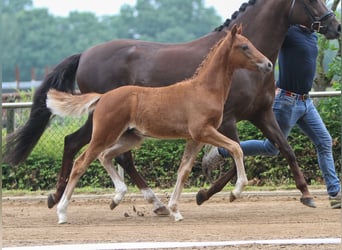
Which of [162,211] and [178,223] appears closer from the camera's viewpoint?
[178,223]

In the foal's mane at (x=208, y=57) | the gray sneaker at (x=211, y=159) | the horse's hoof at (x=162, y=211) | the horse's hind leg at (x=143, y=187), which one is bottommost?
the horse's hoof at (x=162, y=211)

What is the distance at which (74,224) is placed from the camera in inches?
337

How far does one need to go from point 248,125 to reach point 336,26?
3321mm

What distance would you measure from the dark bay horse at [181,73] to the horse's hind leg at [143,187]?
0.01 meters

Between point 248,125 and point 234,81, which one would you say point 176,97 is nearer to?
point 234,81

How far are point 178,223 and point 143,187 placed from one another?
1019 millimetres

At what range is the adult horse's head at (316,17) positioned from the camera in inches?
355

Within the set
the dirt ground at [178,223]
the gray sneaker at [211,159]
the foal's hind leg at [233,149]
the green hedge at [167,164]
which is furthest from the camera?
the green hedge at [167,164]

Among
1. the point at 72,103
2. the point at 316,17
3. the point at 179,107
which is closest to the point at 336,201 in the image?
the point at 316,17

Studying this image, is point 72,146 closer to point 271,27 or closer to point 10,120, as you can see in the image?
point 271,27

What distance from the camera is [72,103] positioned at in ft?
28.6

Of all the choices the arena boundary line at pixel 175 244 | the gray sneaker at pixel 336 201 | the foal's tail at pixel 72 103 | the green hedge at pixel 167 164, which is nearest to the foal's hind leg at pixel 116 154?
the foal's tail at pixel 72 103

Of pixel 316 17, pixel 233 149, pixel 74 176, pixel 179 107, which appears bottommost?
pixel 74 176

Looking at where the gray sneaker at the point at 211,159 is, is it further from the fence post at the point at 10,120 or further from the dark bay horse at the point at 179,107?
the fence post at the point at 10,120
